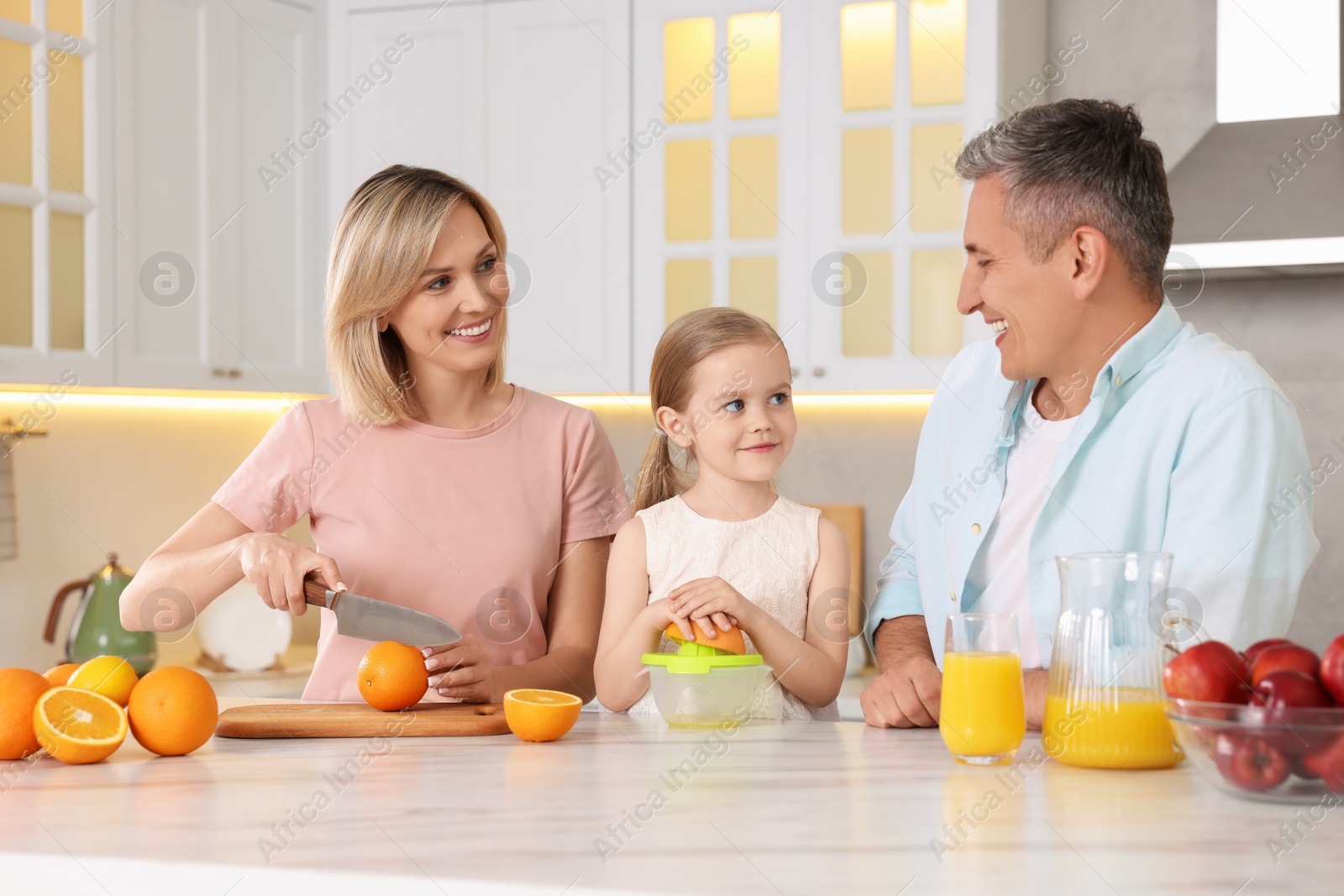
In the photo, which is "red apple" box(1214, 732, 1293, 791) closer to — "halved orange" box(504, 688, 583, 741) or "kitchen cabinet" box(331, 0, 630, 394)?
"halved orange" box(504, 688, 583, 741)

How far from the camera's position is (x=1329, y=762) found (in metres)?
0.85

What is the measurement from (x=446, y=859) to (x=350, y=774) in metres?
0.27

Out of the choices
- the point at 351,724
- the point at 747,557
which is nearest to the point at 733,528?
the point at 747,557

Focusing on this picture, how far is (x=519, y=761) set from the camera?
107cm

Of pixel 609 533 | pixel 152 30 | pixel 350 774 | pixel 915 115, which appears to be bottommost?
pixel 350 774

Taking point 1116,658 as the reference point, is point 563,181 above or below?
above

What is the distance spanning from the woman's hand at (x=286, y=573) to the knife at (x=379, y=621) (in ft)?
0.04

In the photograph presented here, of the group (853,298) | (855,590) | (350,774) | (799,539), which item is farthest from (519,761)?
(855,590)

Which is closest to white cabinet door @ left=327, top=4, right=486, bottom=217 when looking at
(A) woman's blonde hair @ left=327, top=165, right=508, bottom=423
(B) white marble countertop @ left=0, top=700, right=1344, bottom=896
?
(A) woman's blonde hair @ left=327, top=165, right=508, bottom=423

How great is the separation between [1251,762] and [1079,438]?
0.57 metres

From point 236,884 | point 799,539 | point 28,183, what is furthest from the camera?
point 28,183

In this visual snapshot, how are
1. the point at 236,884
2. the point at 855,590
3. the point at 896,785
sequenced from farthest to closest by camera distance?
the point at 855,590
the point at 896,785
the point at 236,884

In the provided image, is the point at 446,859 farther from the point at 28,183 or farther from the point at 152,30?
the point at 152,30

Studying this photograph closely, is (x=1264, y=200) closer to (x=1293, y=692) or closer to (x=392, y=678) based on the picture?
(x=1293, y=692)
